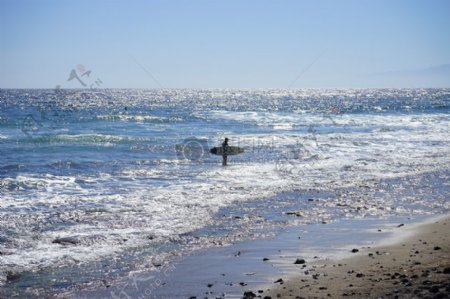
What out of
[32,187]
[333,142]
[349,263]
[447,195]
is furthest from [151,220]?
[333,142]

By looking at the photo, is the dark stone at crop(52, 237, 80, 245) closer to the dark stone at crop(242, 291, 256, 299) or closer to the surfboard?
the dark stone at crop(242, 291, 256, 299)

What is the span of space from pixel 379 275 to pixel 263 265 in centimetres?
225

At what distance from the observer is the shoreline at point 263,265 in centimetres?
838

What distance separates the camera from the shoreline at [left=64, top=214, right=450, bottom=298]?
8383 mm

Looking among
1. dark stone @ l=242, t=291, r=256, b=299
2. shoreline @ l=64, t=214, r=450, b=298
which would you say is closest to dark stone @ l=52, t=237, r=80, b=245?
shoreline @ l=64, t=214, r=450, b=298

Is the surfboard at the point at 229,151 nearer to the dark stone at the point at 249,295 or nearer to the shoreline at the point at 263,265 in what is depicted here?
the shoreline at the point at 263,265

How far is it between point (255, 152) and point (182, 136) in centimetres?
1441

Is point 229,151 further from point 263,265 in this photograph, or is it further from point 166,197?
point 263,265

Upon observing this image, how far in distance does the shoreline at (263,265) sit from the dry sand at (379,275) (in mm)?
45

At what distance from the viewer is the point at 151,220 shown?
→ 46.4 ft

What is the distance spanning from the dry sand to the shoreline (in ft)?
0.15

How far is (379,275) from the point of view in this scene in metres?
8.45

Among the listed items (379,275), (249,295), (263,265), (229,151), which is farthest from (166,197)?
(229,151)

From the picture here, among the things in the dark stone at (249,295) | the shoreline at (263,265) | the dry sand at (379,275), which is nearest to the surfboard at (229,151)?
the shoreline at (263,265)
